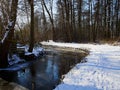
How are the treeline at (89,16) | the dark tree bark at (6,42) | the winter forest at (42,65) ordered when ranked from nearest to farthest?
the winter forest at (42,65)
the dark tree bark at (6,42)
the treeline at (89,16)

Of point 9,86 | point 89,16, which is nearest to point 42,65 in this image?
point 9,86

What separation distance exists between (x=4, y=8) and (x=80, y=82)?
10.5 meters

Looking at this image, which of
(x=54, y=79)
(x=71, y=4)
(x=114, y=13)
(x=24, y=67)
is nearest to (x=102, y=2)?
(x=114, y=13)

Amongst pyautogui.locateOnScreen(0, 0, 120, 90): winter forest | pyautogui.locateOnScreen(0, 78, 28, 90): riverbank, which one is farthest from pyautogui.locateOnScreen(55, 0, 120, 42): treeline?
pyautogui.locateOnScreen(0, 78, 28, 90): riverbank

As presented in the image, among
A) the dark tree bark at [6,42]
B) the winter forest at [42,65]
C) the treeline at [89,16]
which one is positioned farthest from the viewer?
the treeline at [89,16]

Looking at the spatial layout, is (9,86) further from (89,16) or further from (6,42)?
(89,16)

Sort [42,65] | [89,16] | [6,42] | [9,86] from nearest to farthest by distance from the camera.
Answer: [9,86]
[6,42]
[42,65]
[89,16]

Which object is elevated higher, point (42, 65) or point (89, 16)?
point (89, 16)

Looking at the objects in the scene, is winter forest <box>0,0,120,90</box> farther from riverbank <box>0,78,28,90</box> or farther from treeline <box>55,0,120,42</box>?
treeline <box>55,0,120,42</box>

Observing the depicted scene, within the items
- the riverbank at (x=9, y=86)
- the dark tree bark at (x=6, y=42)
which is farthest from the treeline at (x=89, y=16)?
the riverbank at (x=9, y=86)

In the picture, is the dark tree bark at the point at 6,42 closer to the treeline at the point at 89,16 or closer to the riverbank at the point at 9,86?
the riverbank at the point at 9,86

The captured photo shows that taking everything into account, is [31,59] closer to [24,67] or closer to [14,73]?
[24,67]

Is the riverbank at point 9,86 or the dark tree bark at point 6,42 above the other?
the dark tree bark at point 6,42

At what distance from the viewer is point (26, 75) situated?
13.3 meters
